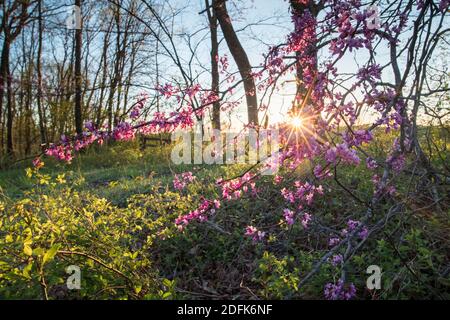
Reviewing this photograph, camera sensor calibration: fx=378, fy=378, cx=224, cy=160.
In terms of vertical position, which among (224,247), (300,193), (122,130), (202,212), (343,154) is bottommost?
(224,247)

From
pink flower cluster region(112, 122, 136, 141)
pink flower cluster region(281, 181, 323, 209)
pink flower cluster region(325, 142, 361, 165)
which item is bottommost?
pink flower cluster region(281, 181, 323, 209)

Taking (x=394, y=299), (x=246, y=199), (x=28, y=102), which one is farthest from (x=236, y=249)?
(x=28, y=102)

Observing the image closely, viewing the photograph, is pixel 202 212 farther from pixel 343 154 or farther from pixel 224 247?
pixel 224 247

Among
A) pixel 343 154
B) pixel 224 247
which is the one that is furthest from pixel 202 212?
pixel 224 247

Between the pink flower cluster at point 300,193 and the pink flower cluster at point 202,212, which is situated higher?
the pink flower cluster at point 300,193

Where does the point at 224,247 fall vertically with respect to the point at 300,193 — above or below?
below

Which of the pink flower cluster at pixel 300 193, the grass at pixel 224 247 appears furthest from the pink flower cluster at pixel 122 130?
the pink flower cluster at pixel 300 193

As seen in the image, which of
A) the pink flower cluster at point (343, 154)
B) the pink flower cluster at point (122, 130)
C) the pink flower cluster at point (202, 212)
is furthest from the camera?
the pink flower cluster at point (202, 212)

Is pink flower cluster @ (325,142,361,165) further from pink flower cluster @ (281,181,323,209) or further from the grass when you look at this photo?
the grass

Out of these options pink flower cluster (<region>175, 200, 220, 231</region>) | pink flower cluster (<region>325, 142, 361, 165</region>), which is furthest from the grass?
pink flower cluster (<region>325, 142, 361, 165</region>)

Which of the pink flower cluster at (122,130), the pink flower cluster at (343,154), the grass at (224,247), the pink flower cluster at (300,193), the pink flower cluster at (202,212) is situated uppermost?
the pink flower cluster at (122,130)

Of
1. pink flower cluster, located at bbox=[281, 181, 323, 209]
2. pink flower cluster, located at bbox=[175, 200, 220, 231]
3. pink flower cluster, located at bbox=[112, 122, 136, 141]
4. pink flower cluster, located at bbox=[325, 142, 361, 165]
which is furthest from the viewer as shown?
pink flower cluster, located at bbox=[175, 200, 220, 231]

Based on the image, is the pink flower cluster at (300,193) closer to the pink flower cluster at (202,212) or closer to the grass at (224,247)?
the grass at (224,247)

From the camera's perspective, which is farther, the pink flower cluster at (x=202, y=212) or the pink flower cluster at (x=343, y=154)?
the pink flower cluster at (x=202, y=212)
